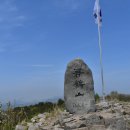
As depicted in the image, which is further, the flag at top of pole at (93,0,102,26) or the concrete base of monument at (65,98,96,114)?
the flag at top of pole at (93,0,102,26)

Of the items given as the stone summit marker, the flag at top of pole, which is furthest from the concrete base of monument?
the flag at top of pole

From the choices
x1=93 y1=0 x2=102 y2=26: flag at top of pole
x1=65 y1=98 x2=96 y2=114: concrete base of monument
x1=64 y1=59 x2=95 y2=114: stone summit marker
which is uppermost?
x1=93 y1=0 x2=102 y2=26: flag at top of pole

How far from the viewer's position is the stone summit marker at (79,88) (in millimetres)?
17688

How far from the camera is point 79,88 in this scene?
17.9 m

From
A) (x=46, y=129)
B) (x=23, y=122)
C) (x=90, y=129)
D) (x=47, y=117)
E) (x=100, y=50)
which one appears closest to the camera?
(x=23, y=122)

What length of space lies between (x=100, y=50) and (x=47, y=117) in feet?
22.6

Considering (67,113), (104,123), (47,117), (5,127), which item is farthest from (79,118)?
(5,127)

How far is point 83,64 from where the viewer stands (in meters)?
17.8

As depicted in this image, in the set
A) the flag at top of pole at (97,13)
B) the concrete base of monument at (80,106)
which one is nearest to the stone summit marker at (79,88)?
the concrete base of monument at (80,106)

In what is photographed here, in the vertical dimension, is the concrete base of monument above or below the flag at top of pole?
below

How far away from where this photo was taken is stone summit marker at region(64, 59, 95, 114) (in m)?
17.7

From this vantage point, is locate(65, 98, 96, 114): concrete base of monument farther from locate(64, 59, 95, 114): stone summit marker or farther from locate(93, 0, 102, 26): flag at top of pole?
locate(93, 0, 102, 26): flag at top of pole

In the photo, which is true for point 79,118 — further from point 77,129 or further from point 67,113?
point 67,113

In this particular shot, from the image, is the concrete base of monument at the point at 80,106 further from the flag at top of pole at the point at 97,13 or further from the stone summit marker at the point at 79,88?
the flag at top of pole at the point at 97,13
